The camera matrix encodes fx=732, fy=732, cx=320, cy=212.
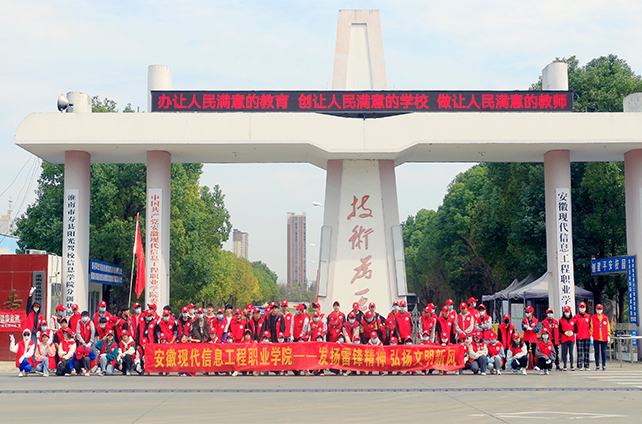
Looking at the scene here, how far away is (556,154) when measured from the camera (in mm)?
19562

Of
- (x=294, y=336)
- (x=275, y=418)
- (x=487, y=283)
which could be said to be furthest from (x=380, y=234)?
(x=487, y=283)

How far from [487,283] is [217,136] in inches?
1154

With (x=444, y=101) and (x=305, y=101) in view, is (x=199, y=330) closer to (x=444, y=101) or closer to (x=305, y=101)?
(x=305, y=101)

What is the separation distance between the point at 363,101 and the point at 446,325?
6420 millimetres

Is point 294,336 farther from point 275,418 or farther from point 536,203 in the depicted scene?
point 536,203

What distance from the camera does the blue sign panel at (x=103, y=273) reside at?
20047 millimetres

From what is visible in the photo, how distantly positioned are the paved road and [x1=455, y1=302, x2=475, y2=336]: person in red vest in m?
1.43

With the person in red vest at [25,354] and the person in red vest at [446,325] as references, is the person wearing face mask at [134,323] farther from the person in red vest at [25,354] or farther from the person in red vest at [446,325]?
the person in red vest at [446,325]

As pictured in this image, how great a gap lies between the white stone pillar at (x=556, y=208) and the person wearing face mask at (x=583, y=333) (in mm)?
2457

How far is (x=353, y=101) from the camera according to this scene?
62.2 feet

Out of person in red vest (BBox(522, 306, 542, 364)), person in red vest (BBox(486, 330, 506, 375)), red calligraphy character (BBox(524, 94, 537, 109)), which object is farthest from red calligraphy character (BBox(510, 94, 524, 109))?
person in red vest (BBox(486, 330, 506, 375))

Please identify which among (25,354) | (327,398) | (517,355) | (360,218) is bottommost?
(327,398)

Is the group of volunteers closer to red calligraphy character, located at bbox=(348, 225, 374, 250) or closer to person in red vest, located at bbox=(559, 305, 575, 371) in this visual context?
person in red vest, located at bbox=(559, 305, 575, 371)

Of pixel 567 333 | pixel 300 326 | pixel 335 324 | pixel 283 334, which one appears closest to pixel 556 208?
pixel 567 333
